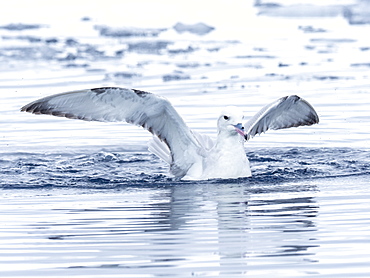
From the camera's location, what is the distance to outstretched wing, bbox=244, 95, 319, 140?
12.8m

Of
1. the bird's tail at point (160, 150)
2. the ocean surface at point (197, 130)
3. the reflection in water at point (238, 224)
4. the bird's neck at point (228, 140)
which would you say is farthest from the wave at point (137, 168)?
the reflection in water at point (238, 224)

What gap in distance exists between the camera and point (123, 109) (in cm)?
1203

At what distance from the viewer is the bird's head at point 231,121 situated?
12336mm

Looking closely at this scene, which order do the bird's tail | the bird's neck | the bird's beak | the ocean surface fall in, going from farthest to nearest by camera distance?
1. the bird's tail
2. the bird's neck
3. the bird's beak
4. the ocean surface

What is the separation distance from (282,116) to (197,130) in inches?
89.7

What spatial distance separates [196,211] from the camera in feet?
33.7

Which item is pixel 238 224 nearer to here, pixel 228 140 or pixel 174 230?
pixel 174 230

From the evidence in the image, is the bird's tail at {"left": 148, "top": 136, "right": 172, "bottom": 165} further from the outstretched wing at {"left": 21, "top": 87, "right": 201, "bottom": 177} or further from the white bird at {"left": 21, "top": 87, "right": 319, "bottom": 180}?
the outstretched wing at {"left": 21, "top": 87, "right": 201, "bottom": 177}

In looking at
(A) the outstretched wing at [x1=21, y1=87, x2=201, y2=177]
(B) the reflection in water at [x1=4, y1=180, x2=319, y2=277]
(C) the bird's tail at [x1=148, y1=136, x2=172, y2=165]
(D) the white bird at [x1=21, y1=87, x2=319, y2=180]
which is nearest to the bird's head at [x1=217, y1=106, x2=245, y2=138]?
(D) the white bird at [x1=21, y1=87, x2=319, y2=180]

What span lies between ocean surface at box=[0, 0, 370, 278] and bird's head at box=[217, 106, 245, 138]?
608mm

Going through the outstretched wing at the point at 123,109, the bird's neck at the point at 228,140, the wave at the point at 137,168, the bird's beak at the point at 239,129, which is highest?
the outstretched wing at the point at 123,109

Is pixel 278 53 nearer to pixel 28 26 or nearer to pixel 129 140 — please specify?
pixel 28 26

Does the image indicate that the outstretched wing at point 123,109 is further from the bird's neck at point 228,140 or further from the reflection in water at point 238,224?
the reflection in water at point 238,224

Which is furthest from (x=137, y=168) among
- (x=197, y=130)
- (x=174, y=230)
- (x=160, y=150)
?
(x=174, y=230)
